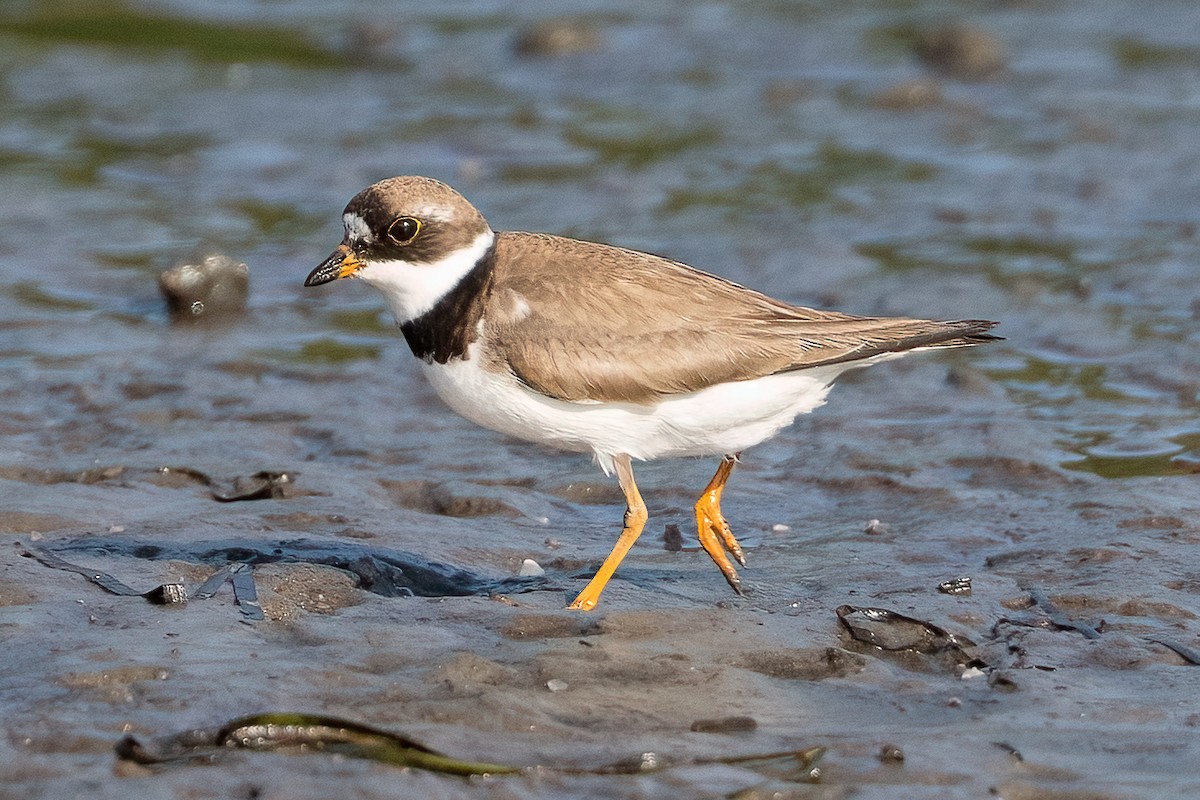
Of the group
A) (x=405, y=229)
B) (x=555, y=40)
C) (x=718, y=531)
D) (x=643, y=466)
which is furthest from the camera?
(x=555, y=40)

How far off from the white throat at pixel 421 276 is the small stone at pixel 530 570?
3.89ft

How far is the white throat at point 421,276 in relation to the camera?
6020 millimetres

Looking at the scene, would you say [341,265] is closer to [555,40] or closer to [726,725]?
[726,725]

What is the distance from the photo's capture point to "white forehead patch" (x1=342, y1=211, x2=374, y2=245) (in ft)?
20.0

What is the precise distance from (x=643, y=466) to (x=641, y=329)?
7.09ft

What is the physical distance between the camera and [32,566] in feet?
19.7

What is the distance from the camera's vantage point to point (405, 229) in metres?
6.06

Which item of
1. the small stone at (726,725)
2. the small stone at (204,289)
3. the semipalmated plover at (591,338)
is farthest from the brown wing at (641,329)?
the small stone at (204,289)

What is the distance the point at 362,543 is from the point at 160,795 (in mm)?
2458

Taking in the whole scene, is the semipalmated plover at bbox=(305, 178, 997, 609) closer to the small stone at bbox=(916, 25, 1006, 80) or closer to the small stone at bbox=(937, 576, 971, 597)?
the small stone at bbox=(937, 576, 971, 597)

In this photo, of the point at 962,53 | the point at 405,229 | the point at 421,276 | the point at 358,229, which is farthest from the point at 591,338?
the point at 962,53

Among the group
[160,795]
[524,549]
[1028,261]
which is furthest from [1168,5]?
[160,795]

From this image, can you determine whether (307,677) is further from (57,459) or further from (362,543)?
(57,459)

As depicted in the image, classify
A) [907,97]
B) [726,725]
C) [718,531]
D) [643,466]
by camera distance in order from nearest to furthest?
1. [726,725]
2. [718,531]
3. [643,466]
4. [907,97]
